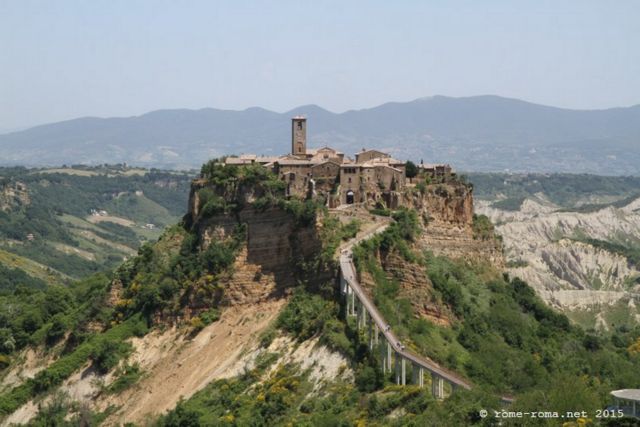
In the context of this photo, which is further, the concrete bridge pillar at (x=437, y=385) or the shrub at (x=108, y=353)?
the shrub at (x=108, y=353)

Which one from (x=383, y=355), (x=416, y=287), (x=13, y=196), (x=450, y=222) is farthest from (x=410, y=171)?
(x=13, y=196)

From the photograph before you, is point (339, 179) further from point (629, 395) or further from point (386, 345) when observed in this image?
point (629, 395)

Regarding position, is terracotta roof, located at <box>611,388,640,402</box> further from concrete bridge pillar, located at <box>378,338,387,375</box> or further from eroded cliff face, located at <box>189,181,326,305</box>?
eroded cliff face, located at <box>189,181,326,305</box>

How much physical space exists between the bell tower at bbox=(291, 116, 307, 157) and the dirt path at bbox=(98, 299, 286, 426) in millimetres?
11540

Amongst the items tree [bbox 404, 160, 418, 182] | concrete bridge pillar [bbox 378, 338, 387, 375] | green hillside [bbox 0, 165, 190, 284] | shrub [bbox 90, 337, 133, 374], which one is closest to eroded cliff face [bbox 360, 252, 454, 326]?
concrete bridge pillar [bbox 378, 338, 387, 375]

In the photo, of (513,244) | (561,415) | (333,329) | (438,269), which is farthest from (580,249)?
(561,415)

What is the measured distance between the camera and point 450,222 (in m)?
57.5

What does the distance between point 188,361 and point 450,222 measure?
1471 centimetres

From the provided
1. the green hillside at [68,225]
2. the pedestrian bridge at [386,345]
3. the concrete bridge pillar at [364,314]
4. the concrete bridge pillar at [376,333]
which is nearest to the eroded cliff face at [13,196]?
the green hillside at [68,225]

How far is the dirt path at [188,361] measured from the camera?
166 ft

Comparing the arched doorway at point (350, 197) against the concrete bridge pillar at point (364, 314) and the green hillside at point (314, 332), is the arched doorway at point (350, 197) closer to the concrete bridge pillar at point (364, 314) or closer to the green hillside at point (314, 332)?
the green hillside at point (314, 332)

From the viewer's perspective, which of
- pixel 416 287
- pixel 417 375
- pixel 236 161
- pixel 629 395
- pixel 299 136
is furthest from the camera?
pixel 299 136

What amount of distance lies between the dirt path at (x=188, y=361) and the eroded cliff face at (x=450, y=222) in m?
8.66

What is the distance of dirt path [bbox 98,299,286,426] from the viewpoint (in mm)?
50562
